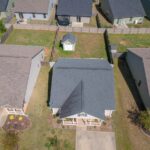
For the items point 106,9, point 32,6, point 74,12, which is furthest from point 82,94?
point 32,6

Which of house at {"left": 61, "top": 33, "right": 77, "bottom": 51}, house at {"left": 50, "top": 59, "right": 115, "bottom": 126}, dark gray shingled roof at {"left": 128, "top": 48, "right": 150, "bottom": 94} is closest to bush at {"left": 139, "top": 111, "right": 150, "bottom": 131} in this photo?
house at {"left": 50, "top": 59, "right": 115, "bottom": 126}

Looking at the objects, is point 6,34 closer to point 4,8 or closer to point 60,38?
point 4,8

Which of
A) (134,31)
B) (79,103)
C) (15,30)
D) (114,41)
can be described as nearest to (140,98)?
(79,103)

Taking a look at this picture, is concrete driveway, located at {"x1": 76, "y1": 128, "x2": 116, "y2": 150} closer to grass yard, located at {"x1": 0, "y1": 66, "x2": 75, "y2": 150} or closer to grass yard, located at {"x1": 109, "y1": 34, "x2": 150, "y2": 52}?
grass yard, located at {"x1": 0, "y1": 66, "x2": 75, "y2": 150}

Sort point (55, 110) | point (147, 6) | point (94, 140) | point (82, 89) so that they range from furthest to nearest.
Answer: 1. point (147, 6)
2. point (55, 110)
3. point (82, 89)
4. point (94, 140)

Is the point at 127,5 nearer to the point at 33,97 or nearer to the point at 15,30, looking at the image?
the point at 15,30

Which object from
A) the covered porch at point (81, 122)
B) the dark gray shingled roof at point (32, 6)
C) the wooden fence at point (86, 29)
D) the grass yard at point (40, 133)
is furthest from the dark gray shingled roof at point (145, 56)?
the dark gray shingled roof at point (32, 6)
